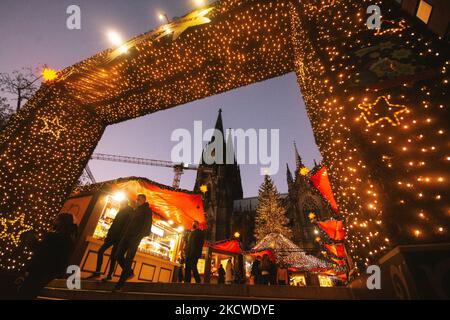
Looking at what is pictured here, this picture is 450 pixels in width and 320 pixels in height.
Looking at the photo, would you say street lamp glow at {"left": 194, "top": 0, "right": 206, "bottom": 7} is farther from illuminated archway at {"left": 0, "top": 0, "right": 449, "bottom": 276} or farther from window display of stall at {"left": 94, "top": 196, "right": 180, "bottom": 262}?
window display of stall at {"left": 94, "top": 196, "right": 180, "bottom": 262}

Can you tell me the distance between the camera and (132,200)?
984 cm

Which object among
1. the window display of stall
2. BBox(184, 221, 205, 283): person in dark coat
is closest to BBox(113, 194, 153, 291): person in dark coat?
BBox(184, 221, 205, 283): person in dark coat

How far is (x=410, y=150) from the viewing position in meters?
2.08

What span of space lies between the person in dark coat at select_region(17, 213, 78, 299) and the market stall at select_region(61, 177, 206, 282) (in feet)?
16.8

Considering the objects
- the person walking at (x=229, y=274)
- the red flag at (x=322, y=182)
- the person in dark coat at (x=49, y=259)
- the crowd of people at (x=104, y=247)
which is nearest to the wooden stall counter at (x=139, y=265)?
the crowd of people at (x=104, y=247)

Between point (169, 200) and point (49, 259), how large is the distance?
6.26 metres

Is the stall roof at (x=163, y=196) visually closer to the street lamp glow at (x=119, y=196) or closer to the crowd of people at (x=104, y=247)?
the street lamp glow at (x=119, y=196)

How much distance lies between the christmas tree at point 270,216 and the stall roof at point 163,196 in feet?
64.9

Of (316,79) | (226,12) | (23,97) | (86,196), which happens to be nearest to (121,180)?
(86,196)

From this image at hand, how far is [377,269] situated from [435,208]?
2.40 ft

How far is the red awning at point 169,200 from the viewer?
344 inches

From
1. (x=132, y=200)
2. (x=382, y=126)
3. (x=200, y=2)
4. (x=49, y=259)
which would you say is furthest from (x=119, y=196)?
(x=382, y=126)

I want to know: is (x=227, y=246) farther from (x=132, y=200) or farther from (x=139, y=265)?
(x=132, y=200)
